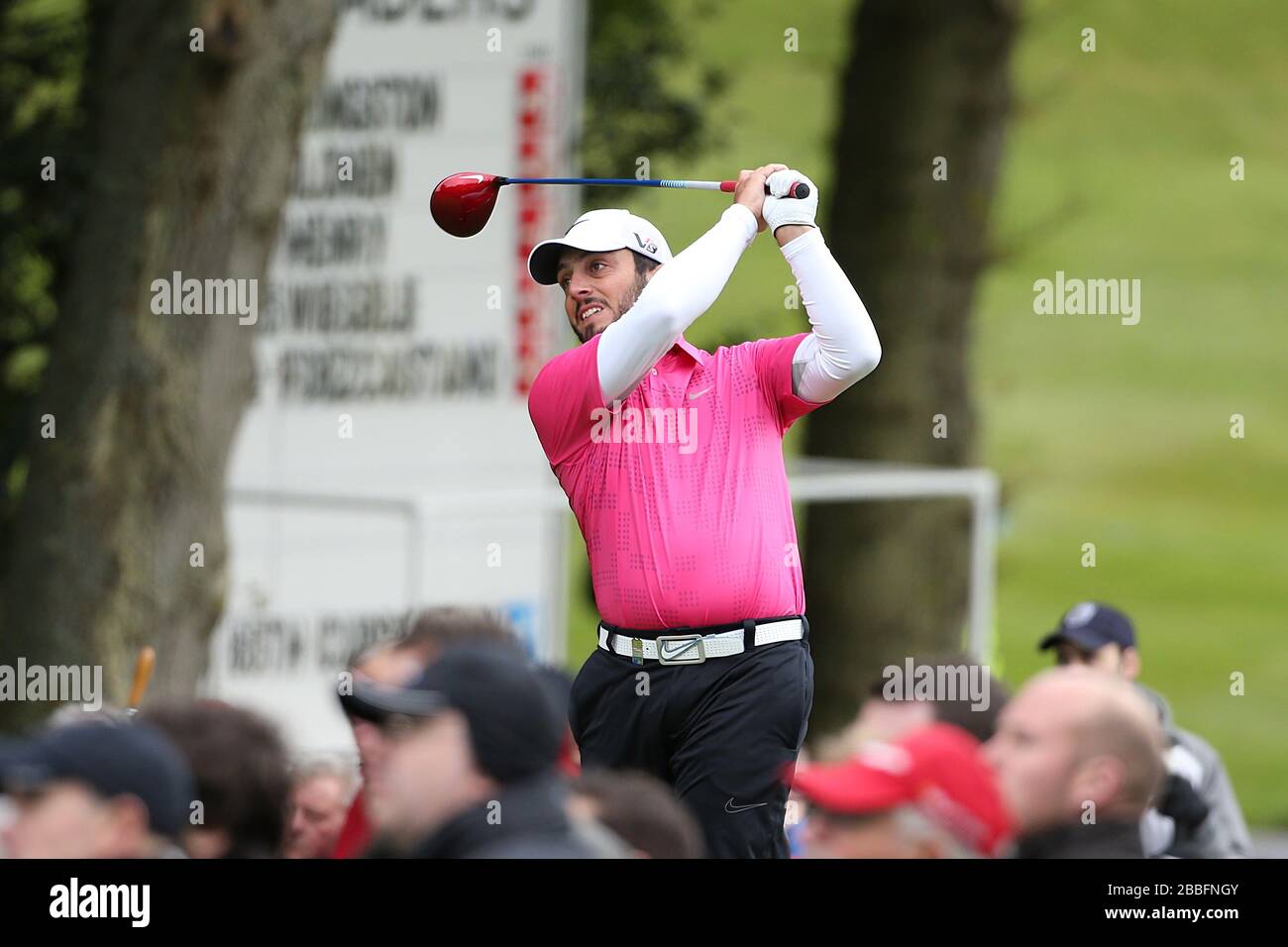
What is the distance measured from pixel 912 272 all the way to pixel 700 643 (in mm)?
7953

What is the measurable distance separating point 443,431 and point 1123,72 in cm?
1880

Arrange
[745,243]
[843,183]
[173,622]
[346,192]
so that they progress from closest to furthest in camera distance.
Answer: [745,243], [173,622], [346,192], [843,183]

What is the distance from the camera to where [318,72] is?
8422 millimetres

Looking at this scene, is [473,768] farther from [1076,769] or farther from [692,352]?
[692,352]

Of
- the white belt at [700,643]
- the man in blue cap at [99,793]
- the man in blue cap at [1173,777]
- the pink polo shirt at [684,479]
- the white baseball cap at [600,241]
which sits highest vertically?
the white baseball cap at [600,241]

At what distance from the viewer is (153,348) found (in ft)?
27.0

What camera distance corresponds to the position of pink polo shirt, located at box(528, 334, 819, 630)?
512 cm

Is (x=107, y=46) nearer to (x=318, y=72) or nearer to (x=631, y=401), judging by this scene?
(x=318, y=72)

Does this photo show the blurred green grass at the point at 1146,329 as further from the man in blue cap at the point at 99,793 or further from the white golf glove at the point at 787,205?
the man in blue cap at the point at 99,793

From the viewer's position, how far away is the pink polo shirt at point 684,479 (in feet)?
16.8

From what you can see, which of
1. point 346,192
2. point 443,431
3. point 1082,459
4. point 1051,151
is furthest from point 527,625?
point 1051,151

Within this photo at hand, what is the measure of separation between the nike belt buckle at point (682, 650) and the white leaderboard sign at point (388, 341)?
4710 mm

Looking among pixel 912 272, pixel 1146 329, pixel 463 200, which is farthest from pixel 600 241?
pixel 1146 329

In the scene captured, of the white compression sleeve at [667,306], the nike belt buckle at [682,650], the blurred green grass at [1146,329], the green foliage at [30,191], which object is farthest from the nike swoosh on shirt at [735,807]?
the blurred green grass at [1146,329]
